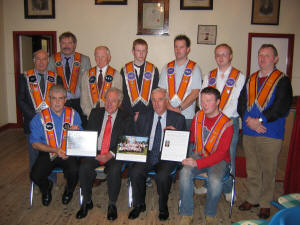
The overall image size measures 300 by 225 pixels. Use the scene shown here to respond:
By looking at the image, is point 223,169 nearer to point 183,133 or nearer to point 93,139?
point 183,133

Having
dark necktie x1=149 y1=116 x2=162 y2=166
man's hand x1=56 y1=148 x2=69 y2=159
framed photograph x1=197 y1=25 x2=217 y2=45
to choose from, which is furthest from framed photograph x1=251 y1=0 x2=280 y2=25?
man's hand x1=56 y1=148 x2=69 y2=159

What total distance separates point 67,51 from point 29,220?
2.20 metres

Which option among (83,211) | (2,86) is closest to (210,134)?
(83,211)

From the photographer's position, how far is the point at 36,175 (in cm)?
284

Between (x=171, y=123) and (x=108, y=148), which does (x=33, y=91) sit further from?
(x=171, y=123)

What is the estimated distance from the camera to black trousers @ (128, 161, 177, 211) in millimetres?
2682

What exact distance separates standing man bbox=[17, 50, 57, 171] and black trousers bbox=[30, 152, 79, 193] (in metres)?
0.46

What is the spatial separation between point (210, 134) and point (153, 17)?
3931 mm

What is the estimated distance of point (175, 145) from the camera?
2701 mm

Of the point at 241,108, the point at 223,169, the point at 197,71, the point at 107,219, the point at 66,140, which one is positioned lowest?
the point at 107,219

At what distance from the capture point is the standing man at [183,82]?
3.28 meters

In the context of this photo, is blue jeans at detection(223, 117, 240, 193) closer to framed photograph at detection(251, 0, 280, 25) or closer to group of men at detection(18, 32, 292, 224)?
group of men at detection(18, 32, 292, 224)

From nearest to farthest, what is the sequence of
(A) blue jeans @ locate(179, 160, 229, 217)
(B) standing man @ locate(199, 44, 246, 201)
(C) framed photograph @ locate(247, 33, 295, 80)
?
(A) blue jeans @ locate(179, 160, 229, 217), (B) standing man @ locate(199, 44, 246, 201), (C) framed photograph @ locate(247, 33, 295, 80)

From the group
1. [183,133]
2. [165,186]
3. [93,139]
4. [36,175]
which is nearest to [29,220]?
[36,175]
